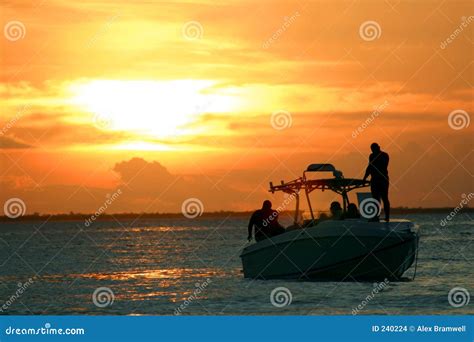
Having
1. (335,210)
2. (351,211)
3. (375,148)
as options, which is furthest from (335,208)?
(375,148)

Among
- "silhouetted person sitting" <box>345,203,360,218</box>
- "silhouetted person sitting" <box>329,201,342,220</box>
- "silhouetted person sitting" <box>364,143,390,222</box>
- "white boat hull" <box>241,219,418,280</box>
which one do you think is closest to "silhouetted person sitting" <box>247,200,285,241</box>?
"white boat hull" <box>241,219,418,280</box>

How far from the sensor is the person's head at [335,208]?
2823 cm

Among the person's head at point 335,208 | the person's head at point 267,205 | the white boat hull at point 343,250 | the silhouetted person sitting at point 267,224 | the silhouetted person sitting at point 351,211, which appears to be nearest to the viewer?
the white boat hull at point 343,250

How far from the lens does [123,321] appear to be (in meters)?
19.4

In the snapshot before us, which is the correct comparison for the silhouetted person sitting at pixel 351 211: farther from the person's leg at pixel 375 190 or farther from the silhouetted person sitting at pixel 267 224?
the person's leg at pixel 375 190

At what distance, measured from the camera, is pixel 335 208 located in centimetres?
2838

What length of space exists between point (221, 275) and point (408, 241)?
10.8 meters

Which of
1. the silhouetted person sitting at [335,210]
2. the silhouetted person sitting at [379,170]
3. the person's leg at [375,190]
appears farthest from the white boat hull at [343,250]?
the silhouetted person sitting at [379,170]

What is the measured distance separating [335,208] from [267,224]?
6.66 ft

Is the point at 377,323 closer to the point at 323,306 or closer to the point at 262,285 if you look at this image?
the point at 323,306

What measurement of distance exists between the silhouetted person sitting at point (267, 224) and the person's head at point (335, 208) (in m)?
1.52

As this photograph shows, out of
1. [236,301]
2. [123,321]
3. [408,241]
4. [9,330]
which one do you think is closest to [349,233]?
[408,241]

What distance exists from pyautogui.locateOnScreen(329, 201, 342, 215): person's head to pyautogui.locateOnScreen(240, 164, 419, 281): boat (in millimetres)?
205

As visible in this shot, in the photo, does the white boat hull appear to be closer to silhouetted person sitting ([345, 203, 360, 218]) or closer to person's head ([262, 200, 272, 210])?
silhouetted person sitting ([345, 203, 360, 218])
